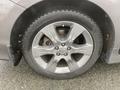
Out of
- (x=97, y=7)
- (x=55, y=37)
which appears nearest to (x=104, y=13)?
(x=97, y=7)

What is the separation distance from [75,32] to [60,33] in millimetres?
159

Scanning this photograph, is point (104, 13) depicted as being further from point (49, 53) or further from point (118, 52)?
point (49, 53)

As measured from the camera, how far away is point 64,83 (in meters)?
2.31

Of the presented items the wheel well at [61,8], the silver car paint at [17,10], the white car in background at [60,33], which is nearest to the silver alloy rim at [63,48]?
the white car in background at [60,33]

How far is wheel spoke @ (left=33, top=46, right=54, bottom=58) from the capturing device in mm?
2117

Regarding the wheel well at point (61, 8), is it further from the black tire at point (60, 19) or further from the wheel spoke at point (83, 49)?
the wheel spoke at point (83, 49)

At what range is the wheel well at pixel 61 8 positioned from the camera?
6.36 feet

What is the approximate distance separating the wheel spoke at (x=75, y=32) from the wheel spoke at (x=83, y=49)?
10cm

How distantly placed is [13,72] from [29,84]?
0.84ft

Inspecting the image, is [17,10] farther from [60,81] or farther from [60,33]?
[60,81]

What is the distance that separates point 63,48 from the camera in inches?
83.3

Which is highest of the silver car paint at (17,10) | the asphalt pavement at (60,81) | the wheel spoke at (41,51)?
the silver car paint at (17,10)

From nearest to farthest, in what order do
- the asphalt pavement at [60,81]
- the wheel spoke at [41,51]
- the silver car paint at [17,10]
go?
the silver car paint at [17,10] < the wheel spoke at [41,51] < the asphalt pavement at [60,81]

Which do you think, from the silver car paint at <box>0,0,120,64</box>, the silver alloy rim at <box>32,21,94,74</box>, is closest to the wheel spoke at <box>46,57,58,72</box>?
the silver alloy rim at <box>32,21,94,74</box>
